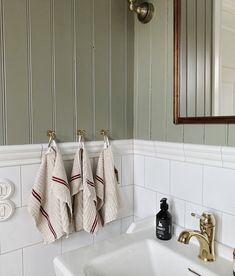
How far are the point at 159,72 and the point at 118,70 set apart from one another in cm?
20

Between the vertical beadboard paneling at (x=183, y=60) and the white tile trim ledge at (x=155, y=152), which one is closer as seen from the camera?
the white tile trim ledge at (x=155, y=152)

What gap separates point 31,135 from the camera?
3.30ft

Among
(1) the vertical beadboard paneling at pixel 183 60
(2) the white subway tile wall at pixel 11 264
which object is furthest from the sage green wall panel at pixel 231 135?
(2) the white subway tile wall at pixel 11 264

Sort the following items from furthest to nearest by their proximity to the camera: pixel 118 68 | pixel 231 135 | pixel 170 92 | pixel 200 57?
pixel 118 68
pixel 170 92
pixel 200 57
pixel 231 135

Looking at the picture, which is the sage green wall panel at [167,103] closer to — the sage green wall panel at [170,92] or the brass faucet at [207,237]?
the sage green wall panel at [170,92]

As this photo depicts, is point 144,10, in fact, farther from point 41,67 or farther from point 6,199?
point 6,199

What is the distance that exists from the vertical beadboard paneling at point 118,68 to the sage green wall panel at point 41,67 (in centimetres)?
31

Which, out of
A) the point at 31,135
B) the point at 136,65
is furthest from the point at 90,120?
the point at 136,65

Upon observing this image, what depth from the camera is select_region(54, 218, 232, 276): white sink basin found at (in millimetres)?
874

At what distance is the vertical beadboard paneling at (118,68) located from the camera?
1.21m

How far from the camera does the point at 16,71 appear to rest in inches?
37.8

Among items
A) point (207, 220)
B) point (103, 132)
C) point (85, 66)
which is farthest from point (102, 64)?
point (207, 220)

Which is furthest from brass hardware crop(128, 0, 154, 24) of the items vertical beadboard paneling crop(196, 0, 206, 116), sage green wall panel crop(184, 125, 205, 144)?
sage green wall panel crop(184, 125, 205, 144)

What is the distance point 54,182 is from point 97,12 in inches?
30.0
